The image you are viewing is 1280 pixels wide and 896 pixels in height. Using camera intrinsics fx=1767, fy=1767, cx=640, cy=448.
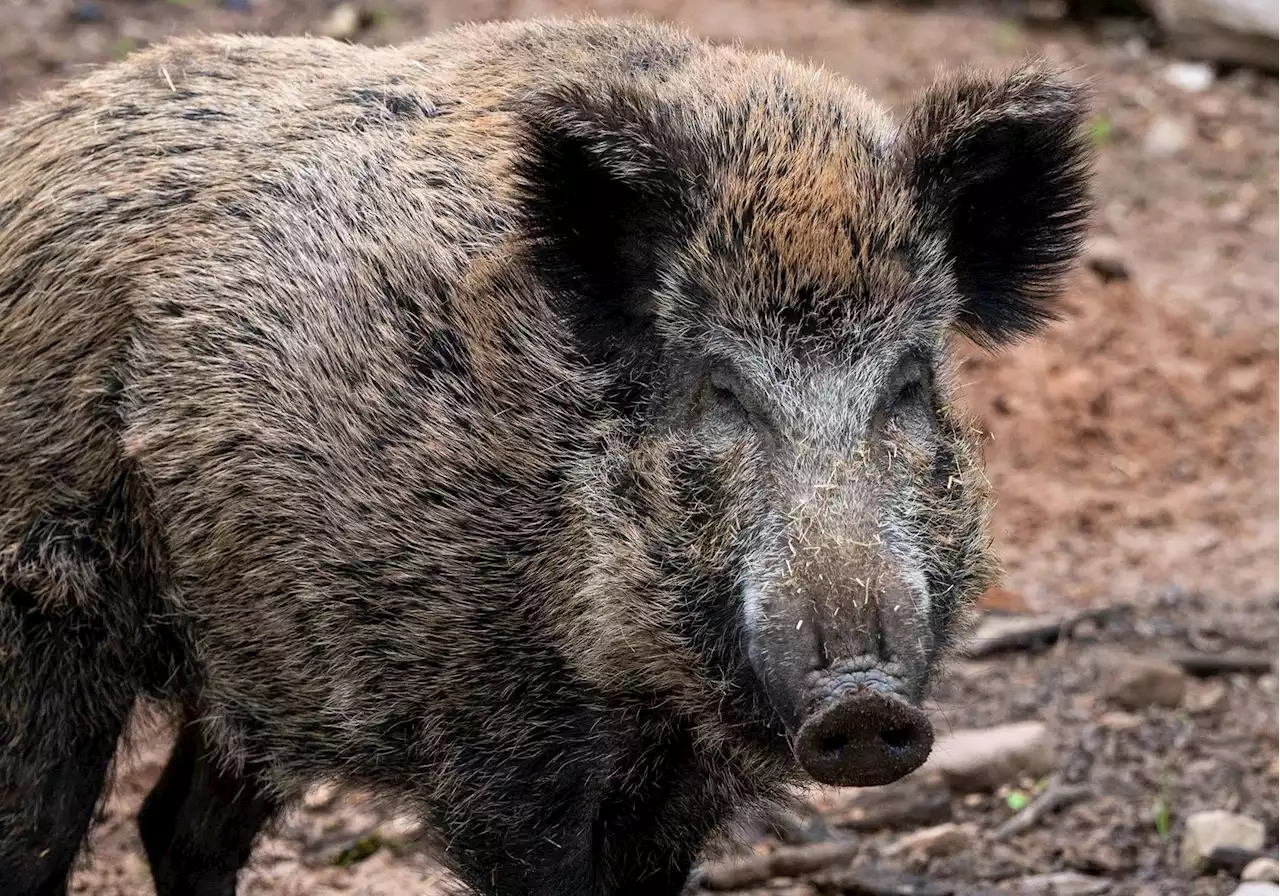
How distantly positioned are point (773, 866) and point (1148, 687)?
187cm

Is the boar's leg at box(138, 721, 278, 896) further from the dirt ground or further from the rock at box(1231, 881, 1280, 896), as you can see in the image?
the rock at box(1231, 881, 1280, 896)

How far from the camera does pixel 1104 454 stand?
393 inches

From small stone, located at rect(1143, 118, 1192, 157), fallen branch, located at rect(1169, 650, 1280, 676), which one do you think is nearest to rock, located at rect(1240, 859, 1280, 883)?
fallen branch, located at rect(1169, 650, 1280, 676)

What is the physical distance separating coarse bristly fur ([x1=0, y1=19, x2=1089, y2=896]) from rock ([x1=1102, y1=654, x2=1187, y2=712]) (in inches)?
105

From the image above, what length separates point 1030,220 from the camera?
4750 millimetres

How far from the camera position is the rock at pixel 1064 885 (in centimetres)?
592

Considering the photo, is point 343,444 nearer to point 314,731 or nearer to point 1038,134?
point 314,731

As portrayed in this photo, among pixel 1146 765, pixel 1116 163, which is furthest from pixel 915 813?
pixel 1116 163

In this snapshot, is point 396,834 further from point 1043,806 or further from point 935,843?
point 1043,806

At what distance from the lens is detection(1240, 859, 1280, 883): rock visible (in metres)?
5.73

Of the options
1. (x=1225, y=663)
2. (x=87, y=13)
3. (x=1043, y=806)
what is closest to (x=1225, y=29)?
(x=1225, y=663)

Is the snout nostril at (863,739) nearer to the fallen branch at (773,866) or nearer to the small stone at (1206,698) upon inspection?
the fallen branch at (773,866)

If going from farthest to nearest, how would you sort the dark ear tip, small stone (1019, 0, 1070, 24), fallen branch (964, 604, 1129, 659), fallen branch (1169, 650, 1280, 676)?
small stone (1019, 0, 1070, 24) → fallen branch (964, 604, 1129, 659) → fallen branch (1169, 650, 1280, 676) → the dark ear tip

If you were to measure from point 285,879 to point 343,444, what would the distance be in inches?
94.1
